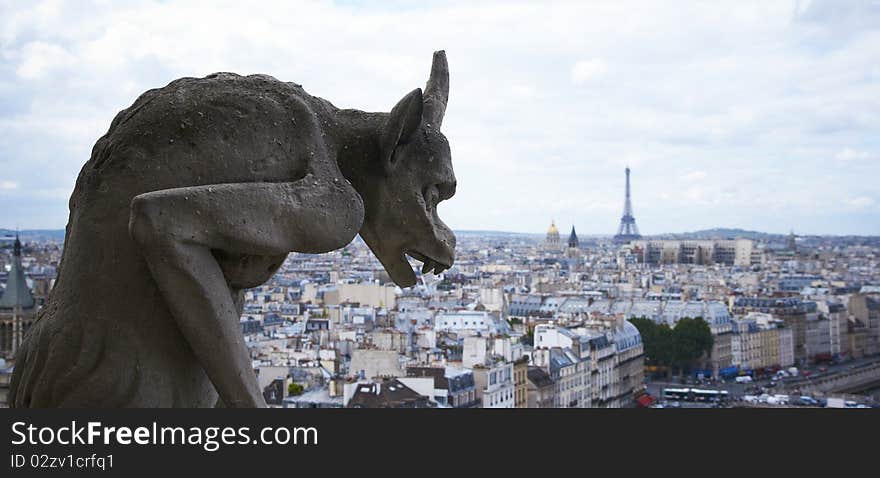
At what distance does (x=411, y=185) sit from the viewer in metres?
1.46

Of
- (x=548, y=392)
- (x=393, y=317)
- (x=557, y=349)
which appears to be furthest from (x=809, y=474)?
(x=393, y=317)

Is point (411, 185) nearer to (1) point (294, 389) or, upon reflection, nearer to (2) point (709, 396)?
(1) point (294, 389)

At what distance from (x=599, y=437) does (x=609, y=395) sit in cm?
2681

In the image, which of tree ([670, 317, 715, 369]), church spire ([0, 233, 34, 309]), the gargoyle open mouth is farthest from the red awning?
the gargoyle open mouth

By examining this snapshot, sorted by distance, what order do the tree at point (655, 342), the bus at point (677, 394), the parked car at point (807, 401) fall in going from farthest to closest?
the tree at point (655, 342) → the bus at point (677, 394) → the parked car at point (807, 401)

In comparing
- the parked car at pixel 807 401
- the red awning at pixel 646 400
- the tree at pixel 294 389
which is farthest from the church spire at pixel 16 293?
the parked car at pixel 807 401

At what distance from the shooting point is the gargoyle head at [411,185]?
4.70 ft

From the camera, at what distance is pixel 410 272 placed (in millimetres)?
1577

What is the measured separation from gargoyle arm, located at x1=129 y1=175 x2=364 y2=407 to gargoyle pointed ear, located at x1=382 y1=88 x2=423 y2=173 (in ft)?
0.29

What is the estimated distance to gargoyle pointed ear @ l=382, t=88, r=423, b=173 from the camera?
1420 mm

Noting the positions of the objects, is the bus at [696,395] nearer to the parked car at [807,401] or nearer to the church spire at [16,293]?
the parked car at [807,401]

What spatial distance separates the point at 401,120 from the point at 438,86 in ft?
0.46

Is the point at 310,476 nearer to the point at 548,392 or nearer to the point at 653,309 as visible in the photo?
the point at 548,392

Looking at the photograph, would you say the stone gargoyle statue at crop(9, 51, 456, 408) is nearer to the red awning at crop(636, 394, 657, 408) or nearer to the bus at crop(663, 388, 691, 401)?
the red awning at crop(636, 394, 657, 408)
